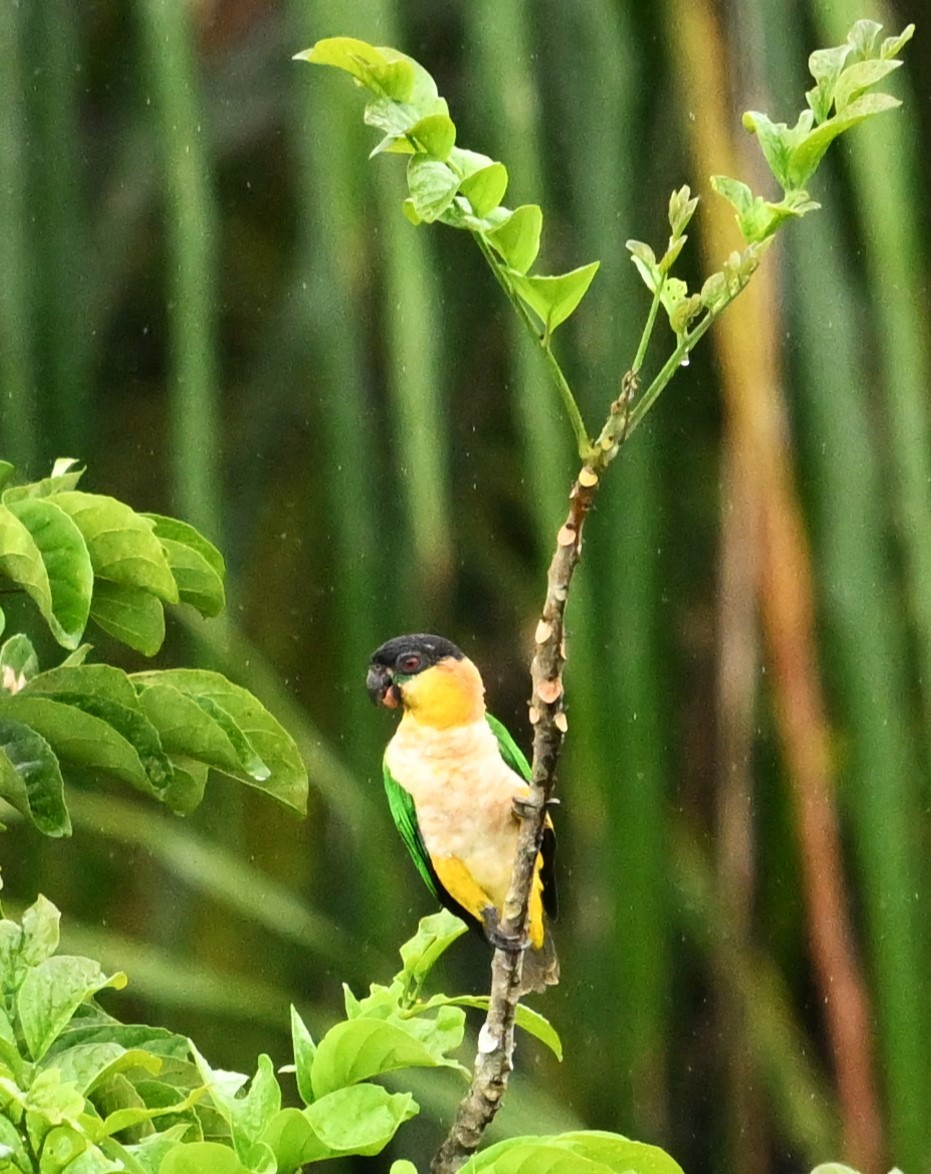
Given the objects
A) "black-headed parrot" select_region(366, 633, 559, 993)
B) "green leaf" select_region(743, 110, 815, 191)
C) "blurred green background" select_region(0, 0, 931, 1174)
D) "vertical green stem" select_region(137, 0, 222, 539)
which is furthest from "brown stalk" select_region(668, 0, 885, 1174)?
"green leaf" select_region(743, 110, 815, 191)

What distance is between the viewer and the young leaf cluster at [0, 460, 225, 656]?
46 cm

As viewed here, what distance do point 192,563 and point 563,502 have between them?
44 centimetres

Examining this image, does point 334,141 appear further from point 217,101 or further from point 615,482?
point 217,101

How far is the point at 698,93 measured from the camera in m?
1.11

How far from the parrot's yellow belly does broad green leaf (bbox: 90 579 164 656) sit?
175 millimetres

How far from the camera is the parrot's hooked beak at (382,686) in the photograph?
69cm

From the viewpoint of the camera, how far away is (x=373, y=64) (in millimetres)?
343

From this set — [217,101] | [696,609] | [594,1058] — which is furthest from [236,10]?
[594,1058]

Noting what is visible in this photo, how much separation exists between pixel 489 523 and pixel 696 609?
226mm

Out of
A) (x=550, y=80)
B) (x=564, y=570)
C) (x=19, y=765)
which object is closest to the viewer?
(x=564, y=570)

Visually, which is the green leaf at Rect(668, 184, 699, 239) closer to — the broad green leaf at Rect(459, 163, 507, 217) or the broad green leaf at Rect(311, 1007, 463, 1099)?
the broad green leaf at Rect(459, 163, 507, 217)

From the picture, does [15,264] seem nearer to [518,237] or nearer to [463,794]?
[463,794]

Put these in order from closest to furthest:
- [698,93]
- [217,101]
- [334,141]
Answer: [334,141] < [698,93] < [217,101]

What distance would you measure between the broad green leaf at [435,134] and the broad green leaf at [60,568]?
0.16 meters
